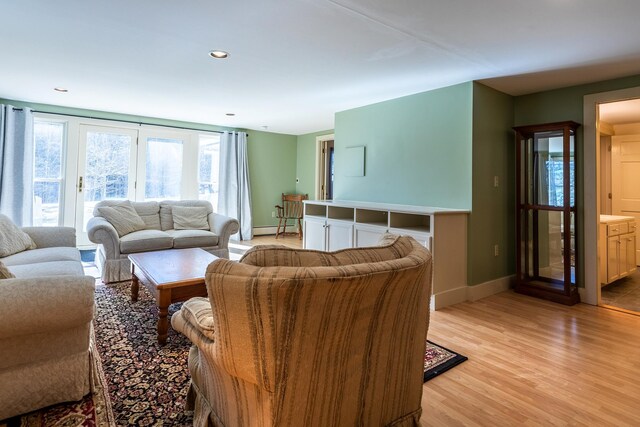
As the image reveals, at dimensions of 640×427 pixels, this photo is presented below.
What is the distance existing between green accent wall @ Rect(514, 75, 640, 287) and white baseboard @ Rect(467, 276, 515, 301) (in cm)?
63

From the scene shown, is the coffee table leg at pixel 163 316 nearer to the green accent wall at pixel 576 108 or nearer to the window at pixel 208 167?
the green accent wall at pixel 576 108

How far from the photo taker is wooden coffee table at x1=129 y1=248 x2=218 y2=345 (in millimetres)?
2160

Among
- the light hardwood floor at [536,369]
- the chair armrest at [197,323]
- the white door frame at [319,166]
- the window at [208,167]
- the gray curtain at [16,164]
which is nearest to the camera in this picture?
the chair armrest at [197,323]

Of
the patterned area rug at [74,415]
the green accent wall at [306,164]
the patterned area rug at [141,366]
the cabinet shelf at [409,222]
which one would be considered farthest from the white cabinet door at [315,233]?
the patterned area rug at [74,415]

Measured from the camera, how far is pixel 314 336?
3.16 ft

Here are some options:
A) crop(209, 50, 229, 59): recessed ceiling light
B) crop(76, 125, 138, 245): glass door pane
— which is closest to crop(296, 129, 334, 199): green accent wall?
crop(76, 125, 138, 245): glass door pane

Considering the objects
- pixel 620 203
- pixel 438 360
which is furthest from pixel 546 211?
pixel 620 203

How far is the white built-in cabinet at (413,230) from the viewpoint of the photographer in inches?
118

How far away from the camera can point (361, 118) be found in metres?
4.39

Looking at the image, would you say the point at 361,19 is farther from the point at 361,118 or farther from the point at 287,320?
the point at 361,118

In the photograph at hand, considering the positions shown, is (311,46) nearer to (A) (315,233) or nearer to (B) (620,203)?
(A) (315,233)

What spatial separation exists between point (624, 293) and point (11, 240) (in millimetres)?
5946

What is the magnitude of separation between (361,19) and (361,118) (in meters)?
2.29

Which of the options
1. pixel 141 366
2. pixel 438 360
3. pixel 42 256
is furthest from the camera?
pixel 42 256
